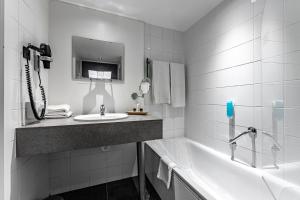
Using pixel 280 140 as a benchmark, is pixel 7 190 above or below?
below

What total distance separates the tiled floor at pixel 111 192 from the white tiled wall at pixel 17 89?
17.6 inches

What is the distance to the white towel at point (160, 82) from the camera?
197 centimetres

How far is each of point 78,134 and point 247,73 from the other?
1.62 m

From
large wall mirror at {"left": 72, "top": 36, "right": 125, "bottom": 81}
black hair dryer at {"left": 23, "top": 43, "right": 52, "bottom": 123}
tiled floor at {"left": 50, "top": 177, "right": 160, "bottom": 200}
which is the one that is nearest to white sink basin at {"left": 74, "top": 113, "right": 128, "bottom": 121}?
black hair dryer at {"left": 23, "top": 43, "right": 52, "bottom": 123}

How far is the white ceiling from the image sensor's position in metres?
1.58

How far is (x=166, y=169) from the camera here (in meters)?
1.30

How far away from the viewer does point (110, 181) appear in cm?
176

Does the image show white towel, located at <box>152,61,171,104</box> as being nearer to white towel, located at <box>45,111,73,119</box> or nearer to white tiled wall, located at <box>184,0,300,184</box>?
white tiled wall, located at <box>184,0,300,184</box>

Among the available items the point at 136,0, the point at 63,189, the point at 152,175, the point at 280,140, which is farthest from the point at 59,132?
the point at 280,140

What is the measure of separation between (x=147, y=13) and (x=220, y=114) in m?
1.60

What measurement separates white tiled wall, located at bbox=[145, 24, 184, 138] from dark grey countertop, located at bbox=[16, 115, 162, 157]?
84 cm

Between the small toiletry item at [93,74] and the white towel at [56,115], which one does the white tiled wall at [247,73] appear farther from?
the white towel at [56,115]

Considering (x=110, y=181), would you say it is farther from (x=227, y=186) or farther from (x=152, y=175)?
(x=227, y=186)

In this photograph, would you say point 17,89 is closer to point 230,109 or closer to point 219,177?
point 230,109
